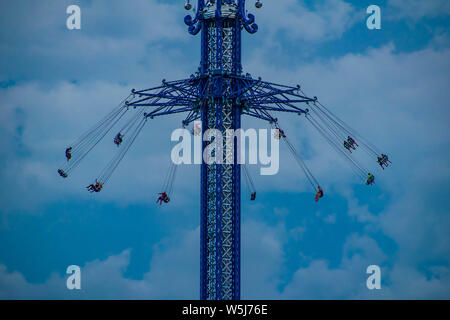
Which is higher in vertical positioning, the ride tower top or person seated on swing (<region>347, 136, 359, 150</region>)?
the ride tower top

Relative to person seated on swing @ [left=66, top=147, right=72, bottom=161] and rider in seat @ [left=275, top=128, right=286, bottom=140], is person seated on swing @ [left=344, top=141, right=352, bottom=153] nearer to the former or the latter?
rider in seat @ [left=275, top=128, right=286, bottom=140]

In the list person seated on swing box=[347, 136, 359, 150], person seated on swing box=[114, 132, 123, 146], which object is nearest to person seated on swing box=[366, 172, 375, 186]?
person seated on swing box=[347, 136, 359, 150]

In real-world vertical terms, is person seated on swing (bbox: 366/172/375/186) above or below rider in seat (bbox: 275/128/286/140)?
below

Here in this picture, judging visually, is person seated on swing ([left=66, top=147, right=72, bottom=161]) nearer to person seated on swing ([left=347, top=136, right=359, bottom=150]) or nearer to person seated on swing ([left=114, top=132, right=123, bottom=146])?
person seated on swing ([left=114, top=132, right=123, bottom=146])

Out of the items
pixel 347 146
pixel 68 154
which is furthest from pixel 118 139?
pixel 347 146

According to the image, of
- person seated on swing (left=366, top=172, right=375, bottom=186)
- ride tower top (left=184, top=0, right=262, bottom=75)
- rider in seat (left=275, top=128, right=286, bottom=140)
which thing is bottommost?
person seated on swing (left=366, top=172, right=375, bottom=186)

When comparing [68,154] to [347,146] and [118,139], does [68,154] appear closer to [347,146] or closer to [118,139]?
[118,139]

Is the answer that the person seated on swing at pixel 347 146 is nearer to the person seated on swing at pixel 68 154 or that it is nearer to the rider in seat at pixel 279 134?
the rider in seat at pixel 279 134

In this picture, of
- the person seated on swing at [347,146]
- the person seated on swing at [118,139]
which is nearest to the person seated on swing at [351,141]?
the person seated on swing at [347,146]
